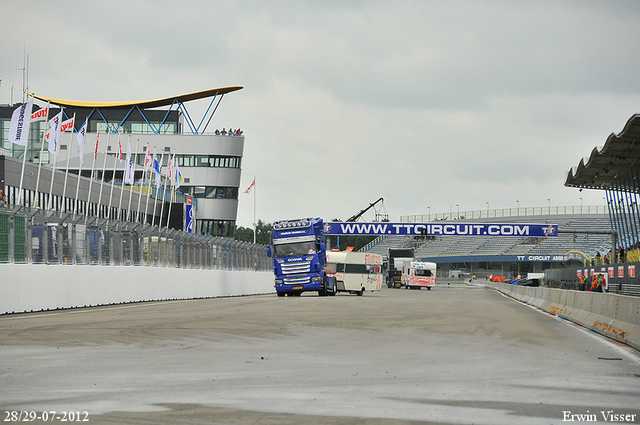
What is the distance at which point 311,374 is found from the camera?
911 centimetres

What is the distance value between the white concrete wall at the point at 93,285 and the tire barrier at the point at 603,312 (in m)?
14.5

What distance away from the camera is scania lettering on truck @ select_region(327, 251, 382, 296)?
49.9 m

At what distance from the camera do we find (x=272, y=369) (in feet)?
31.2

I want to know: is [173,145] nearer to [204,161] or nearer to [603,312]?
[204,161]

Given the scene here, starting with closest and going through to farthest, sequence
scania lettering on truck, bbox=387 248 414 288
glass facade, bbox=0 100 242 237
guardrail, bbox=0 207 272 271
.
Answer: guardrail, bbox=0 207 272 271
scania lettering on truck, bbox=387 248 414 288
glass facade, bbox=0 100 242 237

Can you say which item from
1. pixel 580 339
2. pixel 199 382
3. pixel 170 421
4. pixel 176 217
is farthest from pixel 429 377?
pixel 176 217

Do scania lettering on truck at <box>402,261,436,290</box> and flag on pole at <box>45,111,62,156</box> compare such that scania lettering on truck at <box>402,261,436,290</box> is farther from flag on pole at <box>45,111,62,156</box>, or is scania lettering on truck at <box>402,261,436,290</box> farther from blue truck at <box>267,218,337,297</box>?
flag on pole at <box>45,111,62,156</box>

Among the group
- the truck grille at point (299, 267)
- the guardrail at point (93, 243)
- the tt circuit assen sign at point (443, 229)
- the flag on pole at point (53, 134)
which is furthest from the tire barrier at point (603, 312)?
the tt circuit assen sign at point (443, 229)

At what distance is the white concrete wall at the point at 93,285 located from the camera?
20750 millimetres

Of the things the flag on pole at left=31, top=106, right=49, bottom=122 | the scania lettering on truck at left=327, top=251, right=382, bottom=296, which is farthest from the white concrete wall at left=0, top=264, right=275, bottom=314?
the scania lettering on truck at left=327, top=251, right=382, bottom=296

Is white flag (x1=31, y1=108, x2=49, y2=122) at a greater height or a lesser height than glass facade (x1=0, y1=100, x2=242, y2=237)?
lesser

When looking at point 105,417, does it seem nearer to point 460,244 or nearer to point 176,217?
point 176,217

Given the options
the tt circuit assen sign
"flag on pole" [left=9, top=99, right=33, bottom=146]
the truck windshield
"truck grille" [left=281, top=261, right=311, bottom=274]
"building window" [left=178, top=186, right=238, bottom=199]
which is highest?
"building window" [left=178, top=186, right=238, bottom=199]

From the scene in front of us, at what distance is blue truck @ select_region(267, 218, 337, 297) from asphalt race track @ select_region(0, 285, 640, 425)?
73.8ft
